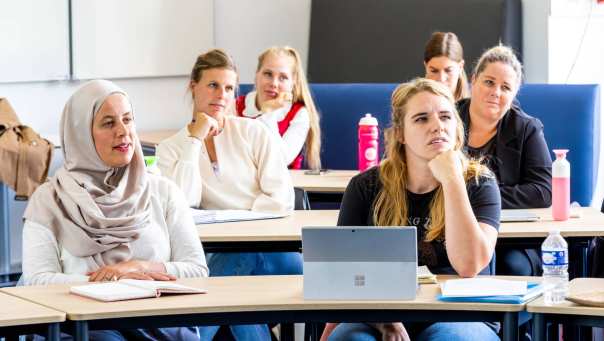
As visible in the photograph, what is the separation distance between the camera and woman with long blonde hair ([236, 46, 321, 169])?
582 cm

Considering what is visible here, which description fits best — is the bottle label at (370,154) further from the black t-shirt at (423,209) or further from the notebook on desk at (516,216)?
the black t-shirt at (423,209)

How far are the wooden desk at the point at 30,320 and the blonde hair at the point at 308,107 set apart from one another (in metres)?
3.01

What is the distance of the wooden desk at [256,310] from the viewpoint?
2.94m

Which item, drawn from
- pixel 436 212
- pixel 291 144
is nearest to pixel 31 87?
pixel 291 144

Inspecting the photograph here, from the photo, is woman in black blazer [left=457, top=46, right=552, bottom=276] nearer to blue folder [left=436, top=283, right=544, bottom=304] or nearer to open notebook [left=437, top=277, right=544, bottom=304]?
open notebook [left=437, top=277, right=544, bottom=304]

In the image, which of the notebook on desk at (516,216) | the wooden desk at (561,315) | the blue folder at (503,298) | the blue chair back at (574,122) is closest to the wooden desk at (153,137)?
the blue chair back at (574,122)

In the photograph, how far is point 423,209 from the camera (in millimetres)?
3477

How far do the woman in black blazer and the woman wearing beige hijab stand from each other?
1.54 metres

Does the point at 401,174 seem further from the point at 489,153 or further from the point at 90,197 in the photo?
the point at 489,153

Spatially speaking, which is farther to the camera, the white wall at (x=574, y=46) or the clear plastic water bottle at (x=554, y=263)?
the white wall at (x=574, y=46)

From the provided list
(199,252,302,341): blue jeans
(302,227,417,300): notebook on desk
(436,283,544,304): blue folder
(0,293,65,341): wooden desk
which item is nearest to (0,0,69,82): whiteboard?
(199,252,302,341): blue jeans

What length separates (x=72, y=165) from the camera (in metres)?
3.53

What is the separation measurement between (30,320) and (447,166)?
123 cm

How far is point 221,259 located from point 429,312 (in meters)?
1.58
